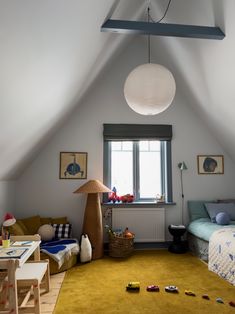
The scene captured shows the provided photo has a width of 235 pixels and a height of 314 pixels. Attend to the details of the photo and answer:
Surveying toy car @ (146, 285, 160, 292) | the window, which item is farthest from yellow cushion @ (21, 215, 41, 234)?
toy car @ (146, 285, 160, 292)

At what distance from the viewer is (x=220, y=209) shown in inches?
164

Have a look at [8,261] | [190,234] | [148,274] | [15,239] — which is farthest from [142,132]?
[8,261]

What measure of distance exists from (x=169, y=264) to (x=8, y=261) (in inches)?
95.5

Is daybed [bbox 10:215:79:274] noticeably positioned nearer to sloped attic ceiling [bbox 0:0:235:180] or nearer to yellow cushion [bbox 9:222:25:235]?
yellow cushion [bbox 9:222:25:235]

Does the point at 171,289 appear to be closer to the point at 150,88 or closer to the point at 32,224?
the point at 150,88

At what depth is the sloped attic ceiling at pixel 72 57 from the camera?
63.2 inches

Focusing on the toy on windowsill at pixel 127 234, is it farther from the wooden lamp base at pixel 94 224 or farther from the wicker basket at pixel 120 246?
the wooden lamp base at pixel 94 224

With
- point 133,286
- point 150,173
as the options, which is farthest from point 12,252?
point 150,173

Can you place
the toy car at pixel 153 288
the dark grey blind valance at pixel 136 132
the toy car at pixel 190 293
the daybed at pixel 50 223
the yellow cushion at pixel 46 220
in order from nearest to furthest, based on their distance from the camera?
1. the toy car at pixel 190 293
2. the toy car at pixel 153 288
3. the daybed at pixel 50 223
4. the yellow cushion at pixel 46 220
5. the dark grey blind valance at pixel 136 132

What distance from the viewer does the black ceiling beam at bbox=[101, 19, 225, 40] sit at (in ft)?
8.93

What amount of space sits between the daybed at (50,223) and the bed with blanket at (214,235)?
1784 mm

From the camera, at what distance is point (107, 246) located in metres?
4.23

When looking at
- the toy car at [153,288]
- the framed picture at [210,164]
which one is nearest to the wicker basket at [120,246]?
the toy car at [153,288]

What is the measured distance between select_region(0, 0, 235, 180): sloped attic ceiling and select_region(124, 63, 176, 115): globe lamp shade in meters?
0.67
